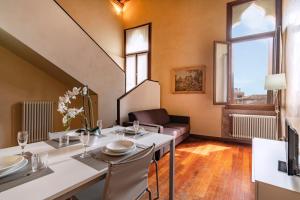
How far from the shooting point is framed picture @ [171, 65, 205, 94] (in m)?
4.45

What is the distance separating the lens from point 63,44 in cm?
302

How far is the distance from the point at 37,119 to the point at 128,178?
3.11 meters

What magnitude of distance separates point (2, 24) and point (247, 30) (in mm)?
4623

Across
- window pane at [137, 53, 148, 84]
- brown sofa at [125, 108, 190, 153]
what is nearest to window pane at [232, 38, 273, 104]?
brown sofa at [125, 108, 190, 153]

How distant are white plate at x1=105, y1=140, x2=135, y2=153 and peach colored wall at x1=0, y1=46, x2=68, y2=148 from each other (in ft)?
9.41

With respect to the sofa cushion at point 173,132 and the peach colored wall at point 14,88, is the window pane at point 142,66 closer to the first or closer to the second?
the sofa cushion at point 173,132

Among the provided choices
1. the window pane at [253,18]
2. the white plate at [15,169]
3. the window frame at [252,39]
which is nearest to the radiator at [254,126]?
the window frame at [252,39]

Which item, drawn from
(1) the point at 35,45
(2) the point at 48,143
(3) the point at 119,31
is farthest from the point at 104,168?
(3) the point at 119,31

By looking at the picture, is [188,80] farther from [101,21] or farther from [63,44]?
[101,21]

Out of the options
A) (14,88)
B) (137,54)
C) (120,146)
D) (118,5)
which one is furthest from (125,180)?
(118,5)

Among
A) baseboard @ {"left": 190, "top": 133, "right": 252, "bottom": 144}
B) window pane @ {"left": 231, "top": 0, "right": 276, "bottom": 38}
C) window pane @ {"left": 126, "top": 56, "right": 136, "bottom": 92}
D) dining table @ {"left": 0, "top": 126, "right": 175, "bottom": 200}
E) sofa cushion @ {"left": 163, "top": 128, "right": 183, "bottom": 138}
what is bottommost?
baseboard @ {"left": 190, "top": 133, "right": 252, "bottom": 144}

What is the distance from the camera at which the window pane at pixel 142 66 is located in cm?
541

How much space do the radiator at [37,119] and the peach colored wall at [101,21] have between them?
2542 mm

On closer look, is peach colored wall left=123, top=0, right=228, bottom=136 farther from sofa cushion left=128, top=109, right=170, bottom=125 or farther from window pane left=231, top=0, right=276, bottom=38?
sofa cushion left=128, top=109, right=170, bottom=125
